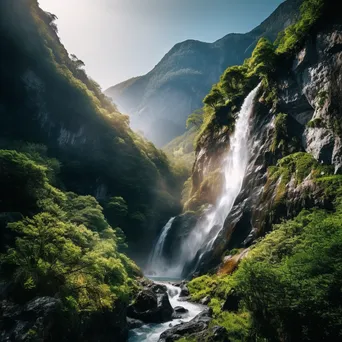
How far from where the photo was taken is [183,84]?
17862 cm

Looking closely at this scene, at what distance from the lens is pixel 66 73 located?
6366 centimetres

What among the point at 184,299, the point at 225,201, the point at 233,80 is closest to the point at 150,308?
the point at 184,299

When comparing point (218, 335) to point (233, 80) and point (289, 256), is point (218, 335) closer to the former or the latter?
point (289, 256)

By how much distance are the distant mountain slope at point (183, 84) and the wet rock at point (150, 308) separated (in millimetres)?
149978

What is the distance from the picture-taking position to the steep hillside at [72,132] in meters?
52.4

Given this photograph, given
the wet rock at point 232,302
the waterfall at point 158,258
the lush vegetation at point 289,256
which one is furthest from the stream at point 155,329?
the waterfall at point 158,258

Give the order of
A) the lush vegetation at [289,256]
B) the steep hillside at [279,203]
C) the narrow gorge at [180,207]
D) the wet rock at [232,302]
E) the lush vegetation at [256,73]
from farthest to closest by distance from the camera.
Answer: the lush vegetation at [256,73] < the wet rock at [232,302] < the narrow gorge at [180,207] < the steep hillside at [279,203] < the lush vegetation at [289,256]

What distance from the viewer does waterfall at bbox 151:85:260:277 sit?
123ft

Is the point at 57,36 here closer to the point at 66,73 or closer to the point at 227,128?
the point at 66,73

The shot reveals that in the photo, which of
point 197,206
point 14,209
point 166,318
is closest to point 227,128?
point 197,206

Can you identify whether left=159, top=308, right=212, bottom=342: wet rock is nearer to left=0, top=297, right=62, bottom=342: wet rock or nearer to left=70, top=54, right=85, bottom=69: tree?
left=0, top=297, right=62, bottom=342: wet rock

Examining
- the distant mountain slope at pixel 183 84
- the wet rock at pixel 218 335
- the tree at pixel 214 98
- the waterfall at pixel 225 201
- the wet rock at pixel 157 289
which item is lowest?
the wet rock at pixel 218 335

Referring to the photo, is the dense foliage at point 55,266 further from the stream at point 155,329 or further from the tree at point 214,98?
the tree at point 214,98

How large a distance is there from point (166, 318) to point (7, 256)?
478 inches
